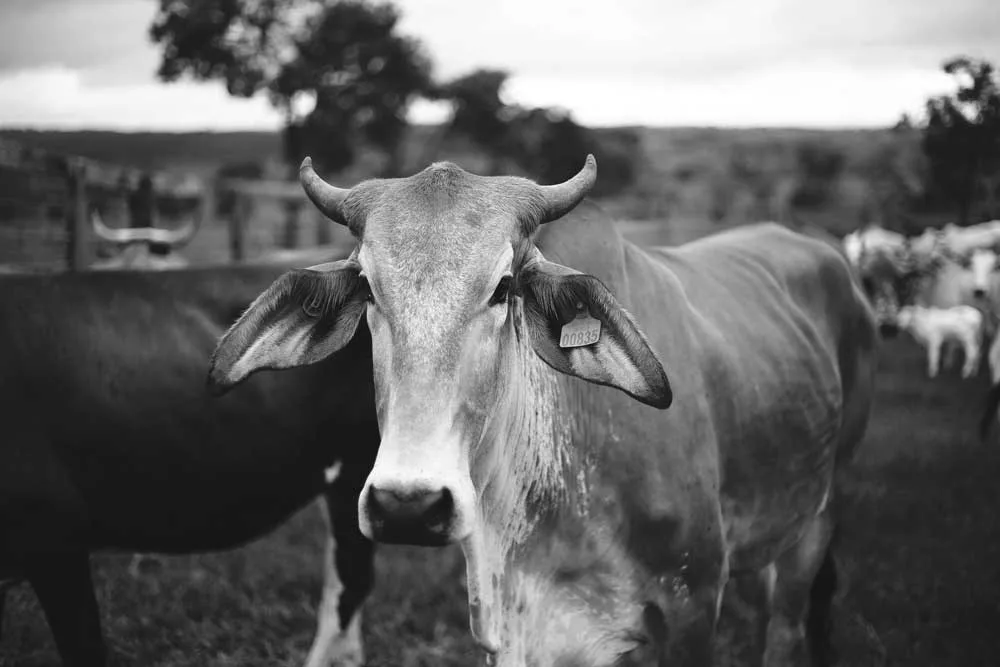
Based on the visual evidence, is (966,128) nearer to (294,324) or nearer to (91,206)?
(294,324)

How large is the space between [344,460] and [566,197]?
178 cm

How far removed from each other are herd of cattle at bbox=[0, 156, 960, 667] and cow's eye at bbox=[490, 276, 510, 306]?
0.01 meters

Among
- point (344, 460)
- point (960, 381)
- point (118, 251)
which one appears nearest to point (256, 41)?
point (118, 251)

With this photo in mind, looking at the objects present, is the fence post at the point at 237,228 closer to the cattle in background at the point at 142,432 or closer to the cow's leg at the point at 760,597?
the cattle in background at the point at 142,432

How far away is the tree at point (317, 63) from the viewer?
26578mm

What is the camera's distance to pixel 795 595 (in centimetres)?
425

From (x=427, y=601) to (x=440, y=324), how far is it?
334cm

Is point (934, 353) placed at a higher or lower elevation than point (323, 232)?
lower

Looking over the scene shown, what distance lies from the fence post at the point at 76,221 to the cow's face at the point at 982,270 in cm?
1179

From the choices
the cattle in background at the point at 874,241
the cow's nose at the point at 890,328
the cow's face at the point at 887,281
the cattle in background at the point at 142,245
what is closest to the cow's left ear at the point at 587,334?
the cattle in background at the point at 142,245

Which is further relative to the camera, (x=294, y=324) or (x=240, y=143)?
(x=240, y=143)

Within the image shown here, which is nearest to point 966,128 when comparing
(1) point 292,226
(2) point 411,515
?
(2) point 411,515

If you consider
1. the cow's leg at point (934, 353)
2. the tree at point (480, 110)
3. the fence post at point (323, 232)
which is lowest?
the cow's leg at point (934, 353)

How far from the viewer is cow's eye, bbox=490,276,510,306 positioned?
229 cm
